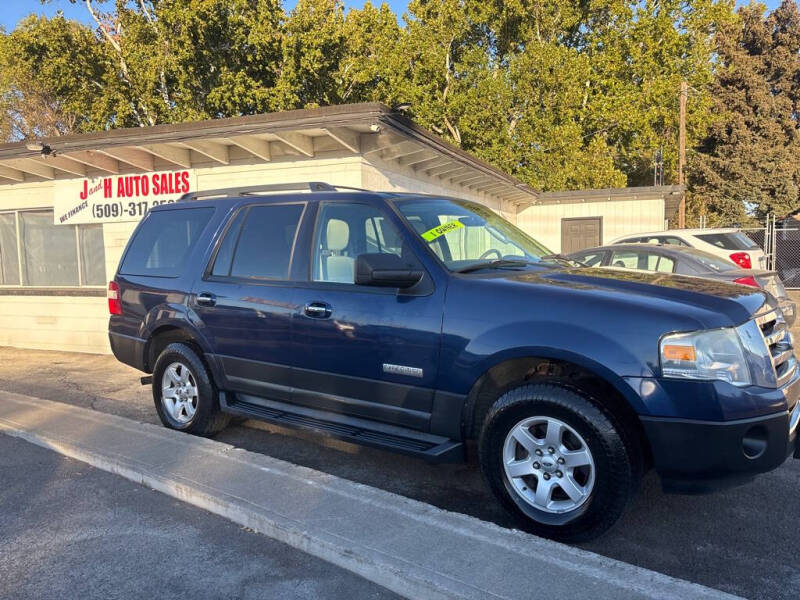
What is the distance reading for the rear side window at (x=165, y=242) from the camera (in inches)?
208

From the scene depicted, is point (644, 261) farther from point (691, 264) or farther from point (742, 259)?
point (742, 259)

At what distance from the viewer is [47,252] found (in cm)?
1137

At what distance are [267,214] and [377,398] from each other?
1.80 meters

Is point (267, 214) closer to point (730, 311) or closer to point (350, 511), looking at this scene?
point (350, 511)

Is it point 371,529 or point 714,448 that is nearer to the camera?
point 714,448

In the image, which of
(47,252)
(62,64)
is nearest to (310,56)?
(62,64)

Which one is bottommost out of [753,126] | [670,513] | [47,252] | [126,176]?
[670,513]

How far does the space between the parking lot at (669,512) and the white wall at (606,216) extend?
48.3 feet

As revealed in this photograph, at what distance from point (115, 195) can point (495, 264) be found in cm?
832

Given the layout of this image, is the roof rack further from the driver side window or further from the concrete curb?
the concrete curb

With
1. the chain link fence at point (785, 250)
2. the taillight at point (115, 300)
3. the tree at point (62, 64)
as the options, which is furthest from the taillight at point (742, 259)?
the tree at point (62, 64)

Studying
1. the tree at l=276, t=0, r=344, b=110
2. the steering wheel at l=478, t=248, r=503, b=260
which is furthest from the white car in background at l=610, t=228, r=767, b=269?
the tree at l=276, t=0, r=344, b=110

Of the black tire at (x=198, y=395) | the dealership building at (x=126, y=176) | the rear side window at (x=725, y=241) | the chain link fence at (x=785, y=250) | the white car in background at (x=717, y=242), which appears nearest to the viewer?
the black tire at (x=198, y=395)

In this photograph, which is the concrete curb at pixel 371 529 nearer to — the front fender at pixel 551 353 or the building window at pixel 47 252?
the front fender at pixel 551 353
